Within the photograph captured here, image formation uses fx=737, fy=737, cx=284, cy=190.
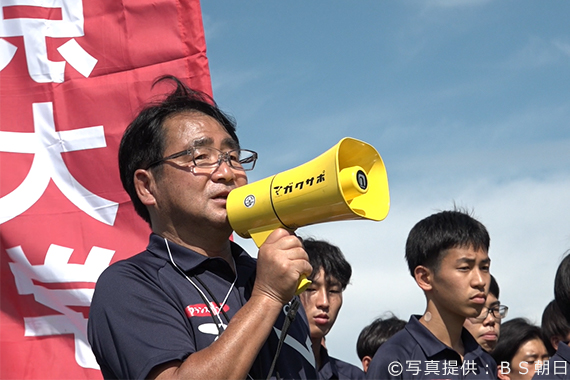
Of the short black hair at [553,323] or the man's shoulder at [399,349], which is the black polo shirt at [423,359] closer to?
the man's shoulder at [399,349]

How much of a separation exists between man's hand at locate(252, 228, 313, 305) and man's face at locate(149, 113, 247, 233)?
37 centimetres

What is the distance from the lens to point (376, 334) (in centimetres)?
695

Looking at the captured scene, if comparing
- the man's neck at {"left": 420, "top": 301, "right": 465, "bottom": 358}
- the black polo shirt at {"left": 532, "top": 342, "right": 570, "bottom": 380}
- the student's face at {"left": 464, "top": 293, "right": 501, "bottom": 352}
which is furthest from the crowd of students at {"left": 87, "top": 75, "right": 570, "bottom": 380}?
the student's face at {"left": 464, "top": 293, "right": 501, "bottom": 352}

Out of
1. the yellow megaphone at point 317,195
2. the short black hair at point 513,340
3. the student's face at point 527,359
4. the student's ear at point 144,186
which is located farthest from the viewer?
the short black hair at point 513,340

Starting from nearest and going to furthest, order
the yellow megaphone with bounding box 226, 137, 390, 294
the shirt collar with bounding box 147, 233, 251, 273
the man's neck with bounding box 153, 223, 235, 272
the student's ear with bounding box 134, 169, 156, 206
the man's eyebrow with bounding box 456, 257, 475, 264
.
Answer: the yellow megaphone with bounding box 226, 137, 390, 294
the shirt collar with bounding box 147, 233, 251, 273
the man's neck with bounding box 153, 223, 235, 272
the student's ear with bounding box 134, 169, 156, 206
the man's eyebrow with bounding box 456, 257, 475, 264

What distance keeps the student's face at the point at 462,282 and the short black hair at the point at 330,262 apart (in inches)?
39.0

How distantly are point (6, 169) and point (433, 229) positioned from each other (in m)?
2.93

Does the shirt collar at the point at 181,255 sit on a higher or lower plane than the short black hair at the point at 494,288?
lower

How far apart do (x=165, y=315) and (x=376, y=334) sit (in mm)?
4801

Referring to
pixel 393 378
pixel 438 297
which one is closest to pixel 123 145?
pixel 393 378

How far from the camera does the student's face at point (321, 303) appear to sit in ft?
17.5

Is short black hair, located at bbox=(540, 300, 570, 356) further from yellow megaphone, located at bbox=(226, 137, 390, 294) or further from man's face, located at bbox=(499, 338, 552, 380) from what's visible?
yellow megaphone, located at bbox=(226, 137, 390, 294)

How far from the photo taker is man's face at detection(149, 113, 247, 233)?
9.09 ft

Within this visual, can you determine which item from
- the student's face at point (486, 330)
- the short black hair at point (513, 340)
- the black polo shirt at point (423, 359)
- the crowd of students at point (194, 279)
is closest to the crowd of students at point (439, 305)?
the black polo shirt at point (423, 359)
